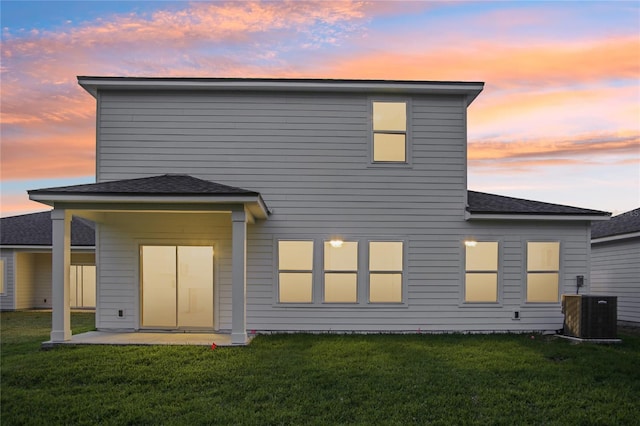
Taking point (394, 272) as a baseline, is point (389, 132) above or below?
above

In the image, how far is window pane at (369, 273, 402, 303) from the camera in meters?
12.3

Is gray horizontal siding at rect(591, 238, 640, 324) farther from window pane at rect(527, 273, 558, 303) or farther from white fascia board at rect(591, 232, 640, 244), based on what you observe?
window pane at rect(527, 273, 558, 303)

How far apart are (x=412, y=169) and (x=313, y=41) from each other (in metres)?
4.69

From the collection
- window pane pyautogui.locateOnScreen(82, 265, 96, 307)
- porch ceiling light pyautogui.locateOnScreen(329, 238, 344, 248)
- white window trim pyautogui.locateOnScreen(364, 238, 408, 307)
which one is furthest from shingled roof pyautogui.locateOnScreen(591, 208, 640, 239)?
window pane pyautogui.locateOnScreen(82, 265, 96, 307)

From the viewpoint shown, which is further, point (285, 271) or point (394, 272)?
point (394, 272)

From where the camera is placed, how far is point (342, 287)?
12336 millimetres

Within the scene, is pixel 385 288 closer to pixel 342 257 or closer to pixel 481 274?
pixel 342 257

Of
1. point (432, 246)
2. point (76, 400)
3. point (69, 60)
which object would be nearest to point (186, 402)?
point (76, 400)

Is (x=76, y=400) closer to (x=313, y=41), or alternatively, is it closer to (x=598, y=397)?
(x=598, y=397)

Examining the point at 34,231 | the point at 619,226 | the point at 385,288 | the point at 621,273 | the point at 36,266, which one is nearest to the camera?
the point at 385,288

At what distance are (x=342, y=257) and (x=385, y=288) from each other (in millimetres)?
1269

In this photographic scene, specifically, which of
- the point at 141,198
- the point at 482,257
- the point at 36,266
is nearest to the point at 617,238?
the point at 482,257

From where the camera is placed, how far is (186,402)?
21.8 feet

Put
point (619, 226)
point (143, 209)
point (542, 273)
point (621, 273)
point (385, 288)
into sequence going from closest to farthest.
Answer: point (143, 209)
point (385, 288)
point (542, 273)
point (621, 273)
point (619, 226)
